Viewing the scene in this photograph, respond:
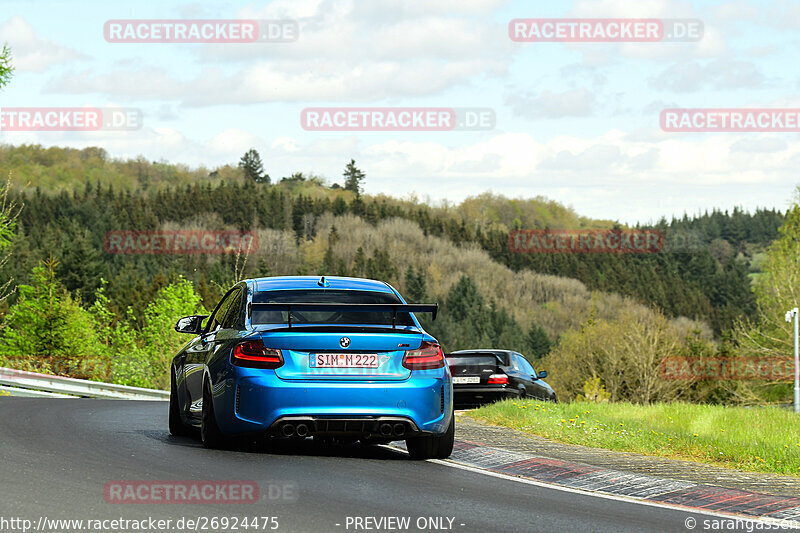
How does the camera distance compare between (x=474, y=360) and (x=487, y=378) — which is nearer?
(x=487, y=378)

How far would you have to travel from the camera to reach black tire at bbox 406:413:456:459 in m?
9.49

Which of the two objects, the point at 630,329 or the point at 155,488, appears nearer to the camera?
the point at 155,488

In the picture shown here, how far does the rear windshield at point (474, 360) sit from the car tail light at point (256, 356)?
10.9 m

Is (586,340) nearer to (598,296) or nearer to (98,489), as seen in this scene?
(98,489)

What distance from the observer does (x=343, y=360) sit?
29.2 ft

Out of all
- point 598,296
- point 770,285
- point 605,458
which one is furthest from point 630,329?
point 598,296

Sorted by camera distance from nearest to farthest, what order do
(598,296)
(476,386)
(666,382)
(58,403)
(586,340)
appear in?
(58,403), (476,386), (666,382), (586,340), (598,296)

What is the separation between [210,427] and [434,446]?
2032 mm

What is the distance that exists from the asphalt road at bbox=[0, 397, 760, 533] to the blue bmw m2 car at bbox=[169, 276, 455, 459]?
312 mm

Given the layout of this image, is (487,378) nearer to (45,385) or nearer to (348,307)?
(348,307)

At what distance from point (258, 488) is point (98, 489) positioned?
1111 mm

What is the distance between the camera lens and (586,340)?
62.8 m

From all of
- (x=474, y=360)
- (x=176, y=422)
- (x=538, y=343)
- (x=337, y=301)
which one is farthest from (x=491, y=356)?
(x=538, y=343)

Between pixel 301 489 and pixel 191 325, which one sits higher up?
pixel 191 325
